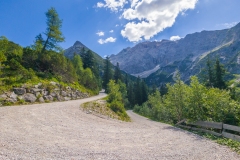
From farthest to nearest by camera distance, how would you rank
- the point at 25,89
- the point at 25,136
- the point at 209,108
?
the point at 25,89 < the point at 209,108 < the point at 25,136

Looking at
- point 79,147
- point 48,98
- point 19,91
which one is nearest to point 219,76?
point 48,98

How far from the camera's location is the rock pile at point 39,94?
63.5ft

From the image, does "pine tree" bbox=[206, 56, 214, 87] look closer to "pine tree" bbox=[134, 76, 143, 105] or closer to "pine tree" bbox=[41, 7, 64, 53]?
"pine tree" bbox=[41, 7, 64, 53]

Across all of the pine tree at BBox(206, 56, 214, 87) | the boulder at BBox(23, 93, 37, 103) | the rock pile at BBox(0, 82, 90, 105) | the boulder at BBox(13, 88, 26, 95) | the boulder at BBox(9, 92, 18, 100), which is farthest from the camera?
the pine tree at BBox(206, 56, 214, 87)

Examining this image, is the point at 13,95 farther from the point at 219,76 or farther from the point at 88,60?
the point at 88,60

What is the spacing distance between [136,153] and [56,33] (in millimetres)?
32061

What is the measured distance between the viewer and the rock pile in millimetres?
19359

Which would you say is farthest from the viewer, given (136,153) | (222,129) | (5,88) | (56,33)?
(56,33)

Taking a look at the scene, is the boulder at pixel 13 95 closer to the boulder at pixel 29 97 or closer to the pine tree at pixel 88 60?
the boulder at pixel 29 97

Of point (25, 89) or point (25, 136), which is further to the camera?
point (25, 89)

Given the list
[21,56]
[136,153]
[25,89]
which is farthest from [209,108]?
[21,56]

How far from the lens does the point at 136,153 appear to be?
7684mm

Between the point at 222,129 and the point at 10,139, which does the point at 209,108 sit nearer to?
the point at 222,129

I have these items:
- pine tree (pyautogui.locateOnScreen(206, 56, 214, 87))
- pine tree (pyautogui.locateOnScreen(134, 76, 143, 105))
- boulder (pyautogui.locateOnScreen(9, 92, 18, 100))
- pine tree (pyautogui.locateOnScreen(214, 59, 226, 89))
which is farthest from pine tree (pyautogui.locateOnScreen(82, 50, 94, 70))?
boulder (pyautogui.locateOnScreen(9, 92, 18, 100))
